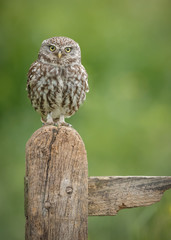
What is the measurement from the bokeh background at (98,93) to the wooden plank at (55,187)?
11.7 feet

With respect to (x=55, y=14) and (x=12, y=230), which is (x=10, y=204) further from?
(x=55, y=14)

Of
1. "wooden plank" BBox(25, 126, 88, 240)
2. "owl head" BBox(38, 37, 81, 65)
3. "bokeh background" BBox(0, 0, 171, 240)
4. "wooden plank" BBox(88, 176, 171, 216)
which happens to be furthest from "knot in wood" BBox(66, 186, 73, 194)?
"bokeh background" BBox(0, 0, 171, 240)

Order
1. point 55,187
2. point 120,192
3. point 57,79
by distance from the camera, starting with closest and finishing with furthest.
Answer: point 55,187
point 120,192
point 57,79

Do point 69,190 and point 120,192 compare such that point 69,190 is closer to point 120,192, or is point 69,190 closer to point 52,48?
point 120,192

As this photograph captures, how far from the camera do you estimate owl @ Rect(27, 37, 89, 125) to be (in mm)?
4305

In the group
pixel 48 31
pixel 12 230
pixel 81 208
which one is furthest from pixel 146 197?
pixel 48 31

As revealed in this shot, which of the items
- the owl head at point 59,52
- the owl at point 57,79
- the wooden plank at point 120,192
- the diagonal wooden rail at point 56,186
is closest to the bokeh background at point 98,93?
the owl at point 57,79

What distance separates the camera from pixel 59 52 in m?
4.38

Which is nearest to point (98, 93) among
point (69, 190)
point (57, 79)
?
point (57, 79)

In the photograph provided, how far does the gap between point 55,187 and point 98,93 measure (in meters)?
4.50

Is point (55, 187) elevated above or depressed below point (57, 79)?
below

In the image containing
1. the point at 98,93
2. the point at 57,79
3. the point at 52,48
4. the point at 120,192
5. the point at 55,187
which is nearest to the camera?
the point at 55,187

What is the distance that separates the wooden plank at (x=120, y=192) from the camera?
2.66m

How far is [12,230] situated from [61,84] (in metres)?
2.60
